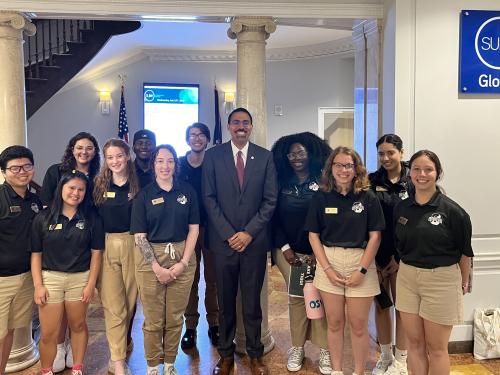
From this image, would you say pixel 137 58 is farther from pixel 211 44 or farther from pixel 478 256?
pixel 478 256

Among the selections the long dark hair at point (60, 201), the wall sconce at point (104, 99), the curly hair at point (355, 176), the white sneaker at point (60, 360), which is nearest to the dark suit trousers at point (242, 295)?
the curly hair at point (355, 176)

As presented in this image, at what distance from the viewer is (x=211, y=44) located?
24.3 feet

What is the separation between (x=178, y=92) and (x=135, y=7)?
4.63 metres

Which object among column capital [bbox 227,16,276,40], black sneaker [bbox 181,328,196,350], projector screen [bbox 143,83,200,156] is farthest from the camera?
projector screen [bbox 143,83,200,156]

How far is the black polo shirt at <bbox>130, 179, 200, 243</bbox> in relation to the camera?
2752 millimetres

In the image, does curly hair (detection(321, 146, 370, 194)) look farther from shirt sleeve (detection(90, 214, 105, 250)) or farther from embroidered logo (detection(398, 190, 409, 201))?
shirt sleeve (detection(90, 214, 105, 250))

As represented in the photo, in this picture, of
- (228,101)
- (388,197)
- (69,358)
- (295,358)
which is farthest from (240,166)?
(228,101)

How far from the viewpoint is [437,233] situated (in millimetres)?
2365

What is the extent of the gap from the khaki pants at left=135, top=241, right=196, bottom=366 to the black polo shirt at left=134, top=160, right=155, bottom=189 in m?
0.49

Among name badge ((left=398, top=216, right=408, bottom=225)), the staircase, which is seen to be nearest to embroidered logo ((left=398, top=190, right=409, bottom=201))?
name badge ((left=398, top=216, right=408, bottom=225))

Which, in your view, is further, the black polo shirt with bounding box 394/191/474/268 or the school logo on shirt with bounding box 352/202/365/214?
the school logo on shirt with bounding box 352/202/365/214

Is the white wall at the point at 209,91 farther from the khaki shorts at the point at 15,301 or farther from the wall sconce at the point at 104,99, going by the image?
the khaki shorts at the point at 15,301

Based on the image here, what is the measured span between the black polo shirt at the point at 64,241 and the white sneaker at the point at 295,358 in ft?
4.78

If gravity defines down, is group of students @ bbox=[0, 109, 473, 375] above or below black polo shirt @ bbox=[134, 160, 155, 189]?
below
